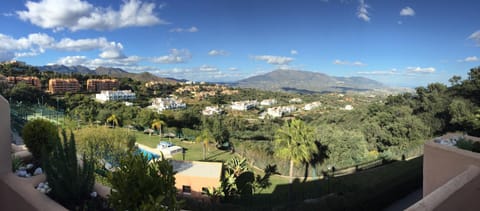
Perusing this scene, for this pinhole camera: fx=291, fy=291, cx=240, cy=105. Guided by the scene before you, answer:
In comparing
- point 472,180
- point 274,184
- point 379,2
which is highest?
point 379,2

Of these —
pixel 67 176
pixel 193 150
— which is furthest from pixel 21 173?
pixel 193 150

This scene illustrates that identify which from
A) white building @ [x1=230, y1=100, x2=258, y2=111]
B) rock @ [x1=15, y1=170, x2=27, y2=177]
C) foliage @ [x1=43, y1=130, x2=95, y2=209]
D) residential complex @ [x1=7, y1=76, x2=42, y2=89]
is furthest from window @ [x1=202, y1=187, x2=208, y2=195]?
white building @ [x1=230, y1=100, x2=258, y2=111]

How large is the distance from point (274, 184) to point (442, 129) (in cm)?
1505

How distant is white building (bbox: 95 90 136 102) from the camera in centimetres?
5246

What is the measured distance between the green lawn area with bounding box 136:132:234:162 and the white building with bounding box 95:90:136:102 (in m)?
21.8

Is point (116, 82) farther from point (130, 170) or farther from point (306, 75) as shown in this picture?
point (306, 75)

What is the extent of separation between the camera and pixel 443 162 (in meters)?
4.74

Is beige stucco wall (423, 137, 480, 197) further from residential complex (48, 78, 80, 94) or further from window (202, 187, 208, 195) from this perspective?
residential complex (48, 78, 80, 94)

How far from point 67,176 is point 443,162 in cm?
545

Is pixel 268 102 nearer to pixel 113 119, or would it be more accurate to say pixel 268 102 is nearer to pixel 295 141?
pixel 113 119

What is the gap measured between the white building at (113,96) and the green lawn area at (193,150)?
21766 millimetres

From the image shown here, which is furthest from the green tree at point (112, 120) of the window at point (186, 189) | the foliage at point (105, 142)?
the window at point (186, 189)

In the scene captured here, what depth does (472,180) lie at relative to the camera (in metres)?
4.12

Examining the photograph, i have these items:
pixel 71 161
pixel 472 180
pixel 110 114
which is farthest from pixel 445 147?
pixel 110 114
